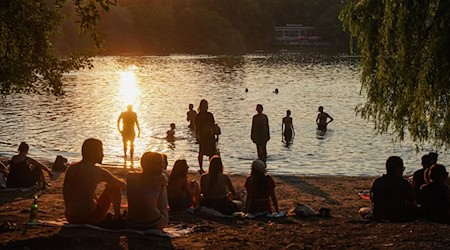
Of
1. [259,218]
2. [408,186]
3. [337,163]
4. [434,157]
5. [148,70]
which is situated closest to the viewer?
[408,186]

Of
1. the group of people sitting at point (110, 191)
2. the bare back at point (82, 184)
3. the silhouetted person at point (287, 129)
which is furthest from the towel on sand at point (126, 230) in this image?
the silhouetted person at point (287, 129)

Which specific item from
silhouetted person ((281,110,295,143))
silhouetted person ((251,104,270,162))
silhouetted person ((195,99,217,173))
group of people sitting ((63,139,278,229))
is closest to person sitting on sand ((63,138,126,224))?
group of people sitting ((63,139,278,229))

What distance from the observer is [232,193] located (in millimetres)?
13484

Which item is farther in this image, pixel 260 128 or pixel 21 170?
pixel 260 128

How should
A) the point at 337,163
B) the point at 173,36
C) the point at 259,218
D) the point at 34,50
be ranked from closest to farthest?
the point at 259,218 → the point at 34,50 → the point at 337,163 → the point at 173,36

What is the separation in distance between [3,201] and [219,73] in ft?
272

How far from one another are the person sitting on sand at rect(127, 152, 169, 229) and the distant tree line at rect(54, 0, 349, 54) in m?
125

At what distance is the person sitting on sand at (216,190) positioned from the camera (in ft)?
42.7

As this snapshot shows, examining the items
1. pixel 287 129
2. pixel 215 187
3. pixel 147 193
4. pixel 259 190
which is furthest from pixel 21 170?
pixel 287 129

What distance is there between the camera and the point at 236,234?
11000mm

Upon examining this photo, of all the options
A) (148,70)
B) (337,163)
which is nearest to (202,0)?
(148,70)

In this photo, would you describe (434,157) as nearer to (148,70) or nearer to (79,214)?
(79,214)

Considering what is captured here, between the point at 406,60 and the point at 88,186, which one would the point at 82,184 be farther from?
the point at 406,60

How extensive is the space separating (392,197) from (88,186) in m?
4.97
